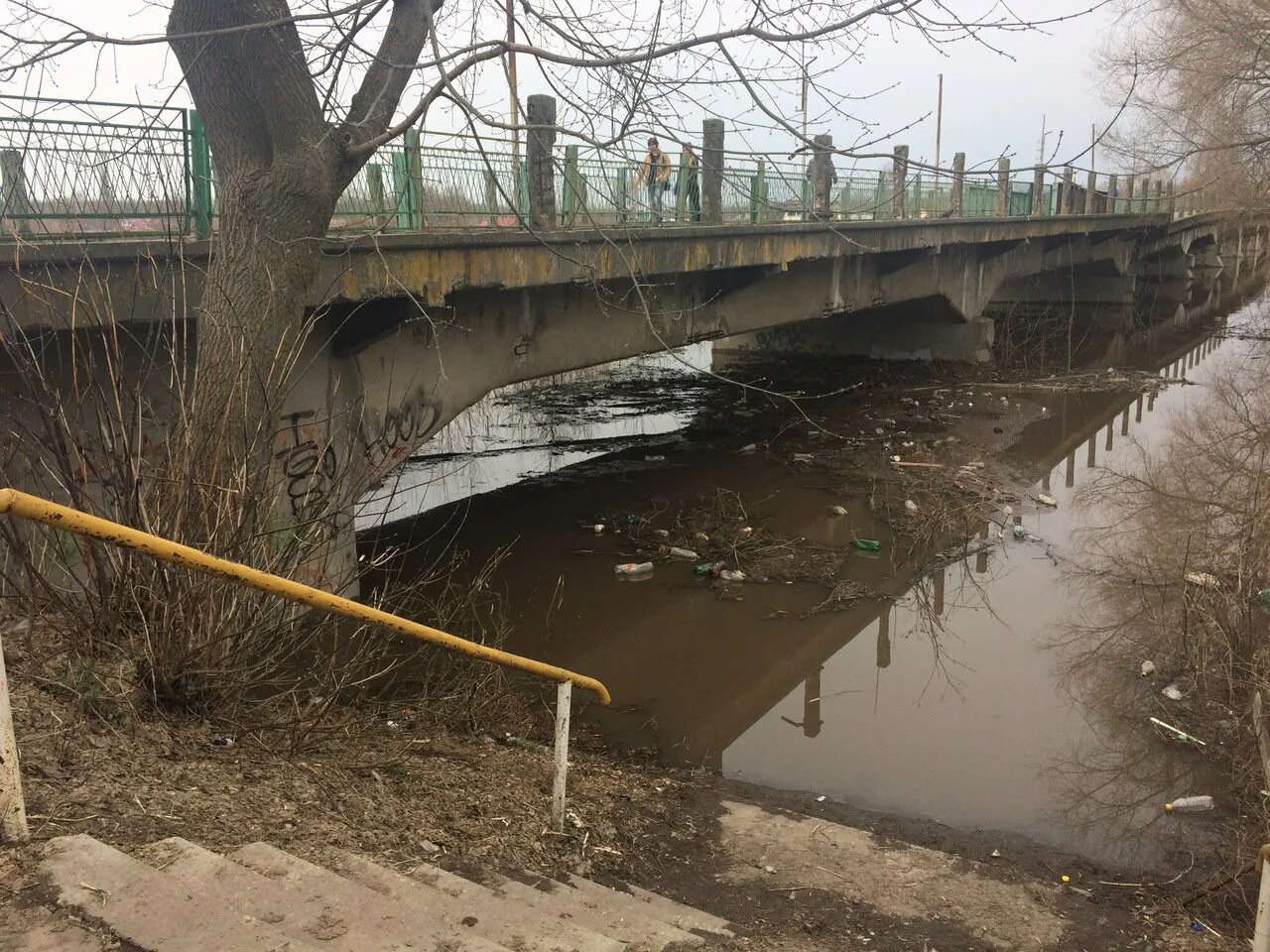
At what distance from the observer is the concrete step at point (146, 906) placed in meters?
2.19

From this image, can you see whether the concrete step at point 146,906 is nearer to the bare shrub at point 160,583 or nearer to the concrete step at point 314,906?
the concrete step at point 314,906

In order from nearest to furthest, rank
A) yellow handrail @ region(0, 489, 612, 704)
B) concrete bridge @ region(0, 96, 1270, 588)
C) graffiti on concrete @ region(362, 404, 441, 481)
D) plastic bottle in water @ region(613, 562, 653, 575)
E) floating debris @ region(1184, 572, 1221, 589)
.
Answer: yellow handrail @ region(0, 489, 612, 704)
concrete bridge @ region(0, 96, 1270, 588)
floating debris @ region(1184, 572, 1221, 589)
graffiti on concrete @ region(362, 404, 441, 481)
plastic bottle in water @ region(613, 562, 653, 575)

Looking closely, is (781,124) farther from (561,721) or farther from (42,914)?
(42,914)

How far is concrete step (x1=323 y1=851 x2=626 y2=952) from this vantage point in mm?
2832

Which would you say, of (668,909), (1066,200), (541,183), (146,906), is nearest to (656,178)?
(541,183)

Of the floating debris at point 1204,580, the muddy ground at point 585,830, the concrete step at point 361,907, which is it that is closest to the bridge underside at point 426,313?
the muddy ground at point 585,830

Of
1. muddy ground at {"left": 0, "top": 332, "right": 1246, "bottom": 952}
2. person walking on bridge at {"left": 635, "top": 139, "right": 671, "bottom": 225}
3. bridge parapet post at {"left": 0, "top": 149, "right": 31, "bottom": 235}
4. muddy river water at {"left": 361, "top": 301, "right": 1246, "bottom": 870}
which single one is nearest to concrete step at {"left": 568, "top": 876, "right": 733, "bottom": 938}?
muddy ground at {"left": 0, "top": 332, "right": 1246, "bottom": 952}

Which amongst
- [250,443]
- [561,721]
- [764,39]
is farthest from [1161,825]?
[250,443]

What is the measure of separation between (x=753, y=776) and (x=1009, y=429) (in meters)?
11.3

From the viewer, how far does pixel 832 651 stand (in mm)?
7871

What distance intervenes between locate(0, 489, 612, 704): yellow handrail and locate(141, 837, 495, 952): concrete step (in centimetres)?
71

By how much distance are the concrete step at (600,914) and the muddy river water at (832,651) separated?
183 cm

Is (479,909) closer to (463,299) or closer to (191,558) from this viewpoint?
(191,558)

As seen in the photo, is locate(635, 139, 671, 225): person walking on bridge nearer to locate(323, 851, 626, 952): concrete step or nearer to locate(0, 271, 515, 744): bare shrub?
locate(0, 271, 515, 744): bare shrub
